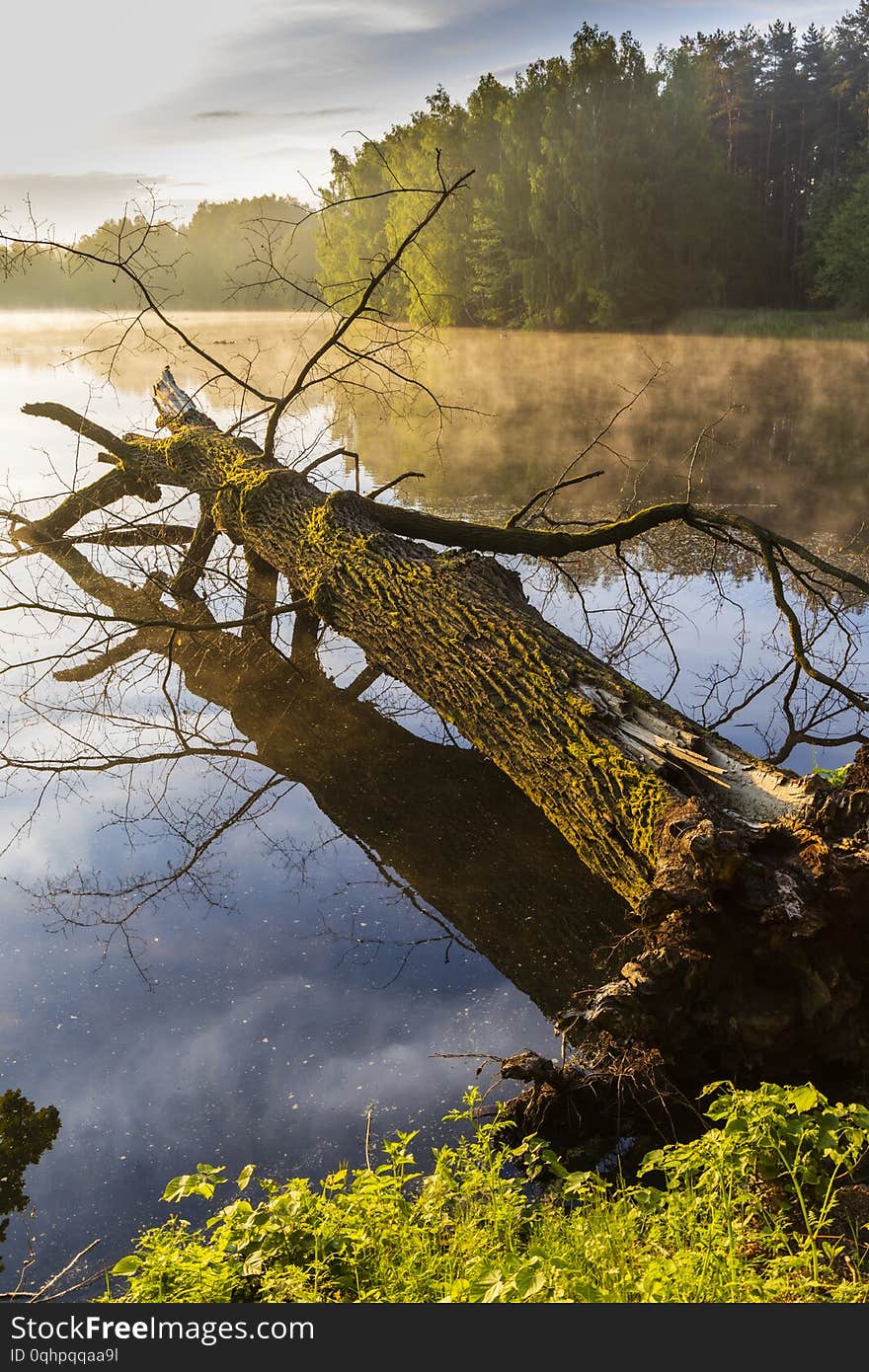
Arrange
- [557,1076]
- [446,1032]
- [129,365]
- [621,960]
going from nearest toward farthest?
[557,1076] → [446,1032] → [621,960] → [129,365]

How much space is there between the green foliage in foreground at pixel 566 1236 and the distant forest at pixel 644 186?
30.3 meters

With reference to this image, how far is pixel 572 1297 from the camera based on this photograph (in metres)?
1.98

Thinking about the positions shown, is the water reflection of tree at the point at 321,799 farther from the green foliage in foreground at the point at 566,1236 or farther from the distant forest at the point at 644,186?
the distant forest at the point at 644,186

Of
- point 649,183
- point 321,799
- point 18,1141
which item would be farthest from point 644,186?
point 18,1141

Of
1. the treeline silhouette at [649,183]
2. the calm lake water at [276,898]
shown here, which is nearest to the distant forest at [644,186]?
the treeline silhouette at [649,183]

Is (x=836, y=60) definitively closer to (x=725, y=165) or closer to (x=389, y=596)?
(x=725, y=165)

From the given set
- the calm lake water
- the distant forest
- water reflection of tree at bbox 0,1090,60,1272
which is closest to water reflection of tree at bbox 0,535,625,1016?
the calm lake water

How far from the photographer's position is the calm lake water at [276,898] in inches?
120

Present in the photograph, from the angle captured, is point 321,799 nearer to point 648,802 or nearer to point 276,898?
point 276,898

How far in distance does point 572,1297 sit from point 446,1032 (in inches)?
55.5

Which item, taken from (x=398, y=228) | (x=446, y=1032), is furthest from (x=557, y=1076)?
(x=398, y=228)

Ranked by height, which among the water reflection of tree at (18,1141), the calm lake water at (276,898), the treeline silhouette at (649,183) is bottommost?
the water reflection of tree at (18,1141)

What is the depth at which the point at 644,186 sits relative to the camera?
3169 centimetres

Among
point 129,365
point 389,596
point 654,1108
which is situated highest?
point 129,365
